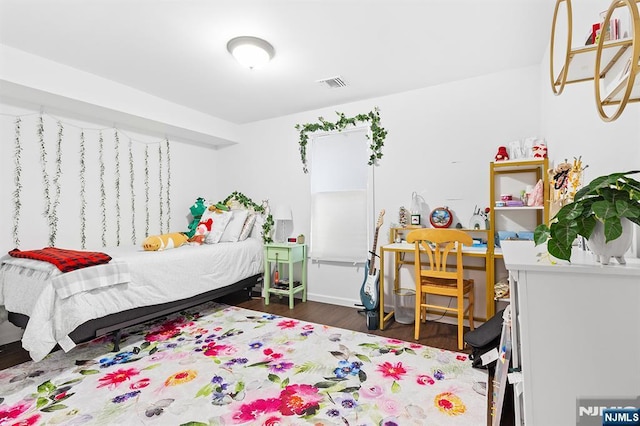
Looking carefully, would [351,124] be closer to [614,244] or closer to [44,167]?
[614,244]

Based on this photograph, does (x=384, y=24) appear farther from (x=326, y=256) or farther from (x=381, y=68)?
(x=326, y=256)

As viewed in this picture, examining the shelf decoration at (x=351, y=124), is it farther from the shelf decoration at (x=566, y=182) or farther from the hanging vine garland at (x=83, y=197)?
the hanging vine garland at (x=83, y=197)

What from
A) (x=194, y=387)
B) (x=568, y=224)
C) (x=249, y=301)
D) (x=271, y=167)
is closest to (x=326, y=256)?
(x=249, y=301)

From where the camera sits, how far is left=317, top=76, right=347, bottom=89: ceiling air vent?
118 inches

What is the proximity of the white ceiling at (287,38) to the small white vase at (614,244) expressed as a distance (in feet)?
5.63

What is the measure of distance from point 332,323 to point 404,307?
84 cm

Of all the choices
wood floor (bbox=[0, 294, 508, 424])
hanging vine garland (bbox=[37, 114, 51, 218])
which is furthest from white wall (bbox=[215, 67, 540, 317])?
hanging vine garland (bbox=[37, 114, 51, 218])

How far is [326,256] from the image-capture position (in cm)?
382

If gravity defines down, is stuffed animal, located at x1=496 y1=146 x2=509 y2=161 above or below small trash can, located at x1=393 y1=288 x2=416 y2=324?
above

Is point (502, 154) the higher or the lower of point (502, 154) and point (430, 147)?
the lower

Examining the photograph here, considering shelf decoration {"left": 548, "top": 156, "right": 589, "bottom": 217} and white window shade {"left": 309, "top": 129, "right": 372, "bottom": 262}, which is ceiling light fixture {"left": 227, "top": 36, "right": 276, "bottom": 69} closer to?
white window shade {"left": 309, "top": 129, "right": 372, "bottom": 262}

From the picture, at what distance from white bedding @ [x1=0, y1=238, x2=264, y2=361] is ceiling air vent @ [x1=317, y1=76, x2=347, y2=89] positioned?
2.16 metres

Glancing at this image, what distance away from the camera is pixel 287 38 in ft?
7.49

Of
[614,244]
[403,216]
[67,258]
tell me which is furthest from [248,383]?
[403,216]
